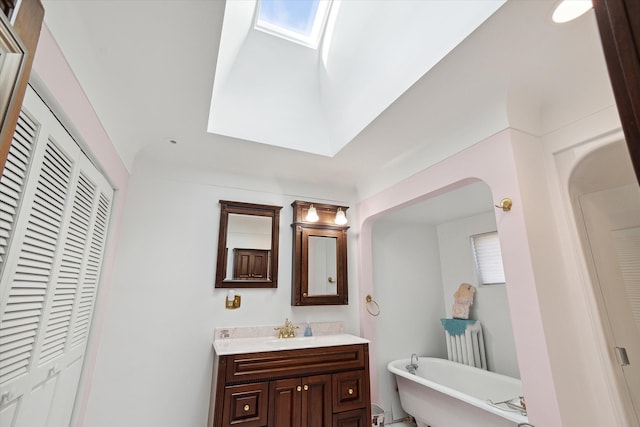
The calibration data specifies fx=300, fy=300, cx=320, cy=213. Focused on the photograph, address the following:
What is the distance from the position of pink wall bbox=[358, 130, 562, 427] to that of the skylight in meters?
1.44

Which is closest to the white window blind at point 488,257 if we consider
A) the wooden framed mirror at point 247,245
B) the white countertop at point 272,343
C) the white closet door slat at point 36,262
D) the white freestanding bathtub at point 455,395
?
the white freestanding bathtub at point 455,395

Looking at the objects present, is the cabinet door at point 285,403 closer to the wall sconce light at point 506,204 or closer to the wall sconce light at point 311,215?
the wall sconce light at point 311,215

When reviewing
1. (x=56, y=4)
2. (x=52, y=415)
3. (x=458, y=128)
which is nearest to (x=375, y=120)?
(x=458, y=128)

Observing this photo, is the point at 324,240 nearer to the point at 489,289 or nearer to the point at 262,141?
the point at 262,141

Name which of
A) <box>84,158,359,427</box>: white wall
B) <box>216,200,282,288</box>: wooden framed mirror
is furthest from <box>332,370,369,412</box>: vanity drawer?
<box>216,200,282,288</box>: wooden framed mirror

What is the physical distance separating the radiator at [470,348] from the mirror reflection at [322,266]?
5.84 feet

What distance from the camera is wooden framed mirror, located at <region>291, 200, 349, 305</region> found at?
2.98m

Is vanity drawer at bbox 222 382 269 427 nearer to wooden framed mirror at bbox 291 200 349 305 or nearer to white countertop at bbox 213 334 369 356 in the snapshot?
white countertop at bbox 213 334 369 356

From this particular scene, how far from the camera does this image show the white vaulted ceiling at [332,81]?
138cm

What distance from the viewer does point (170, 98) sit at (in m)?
1.91

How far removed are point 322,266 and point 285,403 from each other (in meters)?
1.28

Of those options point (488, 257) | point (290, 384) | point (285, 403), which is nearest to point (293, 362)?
point (290, 384)

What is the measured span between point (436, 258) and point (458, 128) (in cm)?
254

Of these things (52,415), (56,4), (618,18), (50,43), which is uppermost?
(56,4)
